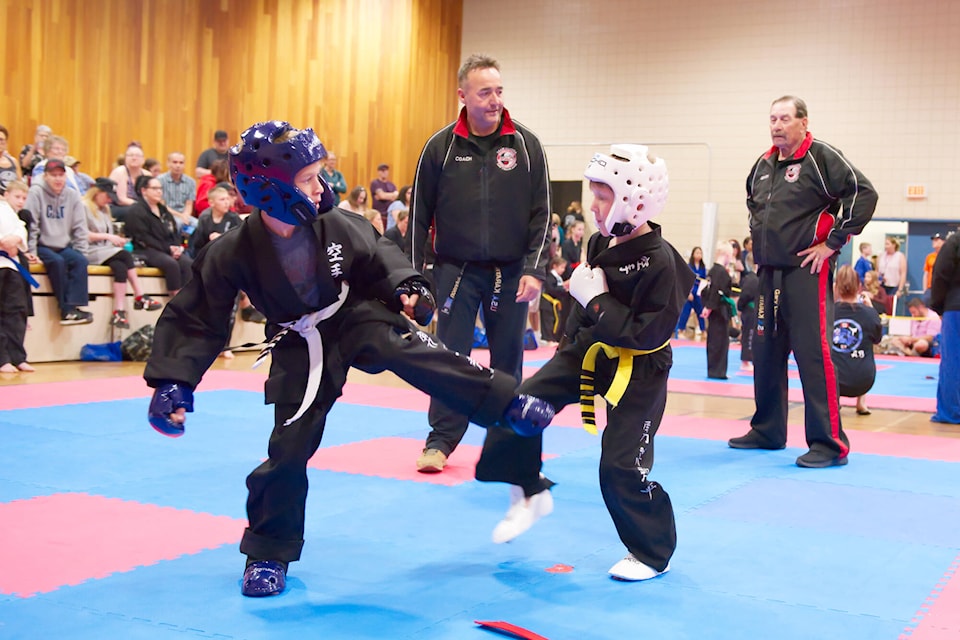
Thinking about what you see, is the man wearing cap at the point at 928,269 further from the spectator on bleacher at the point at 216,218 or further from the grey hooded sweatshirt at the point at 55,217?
the grey hooded sweatshirt at the point at 55,217

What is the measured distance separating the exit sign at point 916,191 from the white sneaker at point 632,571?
16597 mm

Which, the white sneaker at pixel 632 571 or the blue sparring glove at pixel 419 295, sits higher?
the blue sparring glove at pixel 419 295

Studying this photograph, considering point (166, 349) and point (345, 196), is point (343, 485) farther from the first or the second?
point (345, 196)

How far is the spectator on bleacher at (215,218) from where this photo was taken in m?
11.4

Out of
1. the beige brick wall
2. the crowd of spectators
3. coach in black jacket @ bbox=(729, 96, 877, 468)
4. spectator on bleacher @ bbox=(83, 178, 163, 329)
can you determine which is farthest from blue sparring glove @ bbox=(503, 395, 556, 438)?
the beige brick wall

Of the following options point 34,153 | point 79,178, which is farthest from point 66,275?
point 34,153

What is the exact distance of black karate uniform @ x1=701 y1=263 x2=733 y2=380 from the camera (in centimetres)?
1109

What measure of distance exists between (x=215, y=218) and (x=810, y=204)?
24.0ft

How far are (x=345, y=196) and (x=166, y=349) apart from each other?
15204mm

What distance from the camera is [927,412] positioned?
29.1ft

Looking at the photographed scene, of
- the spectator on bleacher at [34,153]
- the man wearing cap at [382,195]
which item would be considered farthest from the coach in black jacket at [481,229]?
the man wearing cap at [382,195]

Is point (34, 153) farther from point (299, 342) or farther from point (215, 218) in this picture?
point (299, 342)

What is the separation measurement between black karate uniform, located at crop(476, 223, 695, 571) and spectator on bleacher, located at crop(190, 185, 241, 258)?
8.25 metres

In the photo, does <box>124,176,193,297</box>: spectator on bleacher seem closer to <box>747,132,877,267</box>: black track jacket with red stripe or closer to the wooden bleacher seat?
the wooden bleacher seat
